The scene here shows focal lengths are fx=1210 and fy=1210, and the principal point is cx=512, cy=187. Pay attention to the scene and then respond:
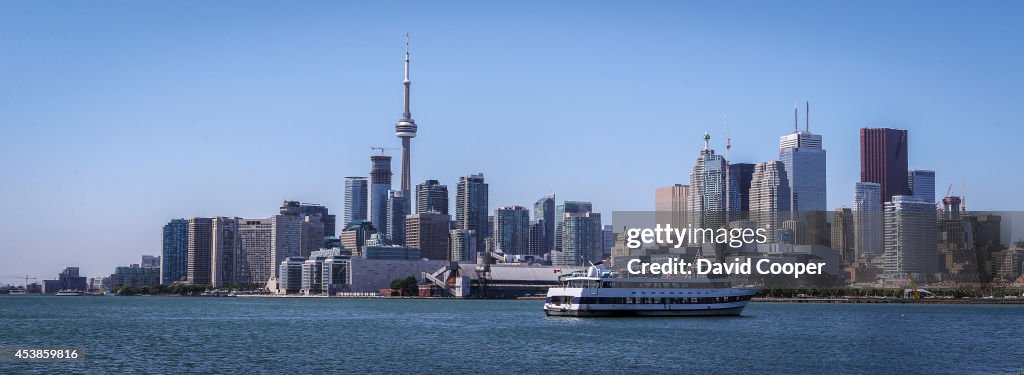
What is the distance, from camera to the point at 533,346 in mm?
94188

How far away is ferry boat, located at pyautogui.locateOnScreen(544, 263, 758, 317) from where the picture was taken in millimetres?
131250

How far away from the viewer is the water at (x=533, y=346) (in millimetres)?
78000

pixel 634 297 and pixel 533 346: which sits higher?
pixel 634 297

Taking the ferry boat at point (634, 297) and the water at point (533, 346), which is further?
the ferry boat at point (634, 297)

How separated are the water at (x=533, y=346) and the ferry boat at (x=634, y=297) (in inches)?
86.3

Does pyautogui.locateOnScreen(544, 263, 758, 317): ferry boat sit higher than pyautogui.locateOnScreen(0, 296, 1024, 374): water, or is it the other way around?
pyautogui.locateOnScreen(544, 263, 758, 317): ferry boat

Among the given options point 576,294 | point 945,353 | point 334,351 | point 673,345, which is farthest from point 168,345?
point 945,353

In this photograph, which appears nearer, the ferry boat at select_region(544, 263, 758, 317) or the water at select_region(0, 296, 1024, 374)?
the water at select_region(0, 296, 1024, 374)

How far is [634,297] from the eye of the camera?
13275cm

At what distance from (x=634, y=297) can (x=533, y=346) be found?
Answer: 40.3 metres

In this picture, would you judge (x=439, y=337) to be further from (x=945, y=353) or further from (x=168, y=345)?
(x=945, y=353)

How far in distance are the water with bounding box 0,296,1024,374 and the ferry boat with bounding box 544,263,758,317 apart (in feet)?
7.19

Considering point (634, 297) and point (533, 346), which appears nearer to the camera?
point (533, 346)

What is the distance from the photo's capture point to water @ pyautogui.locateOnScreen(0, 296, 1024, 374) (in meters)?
78.0
